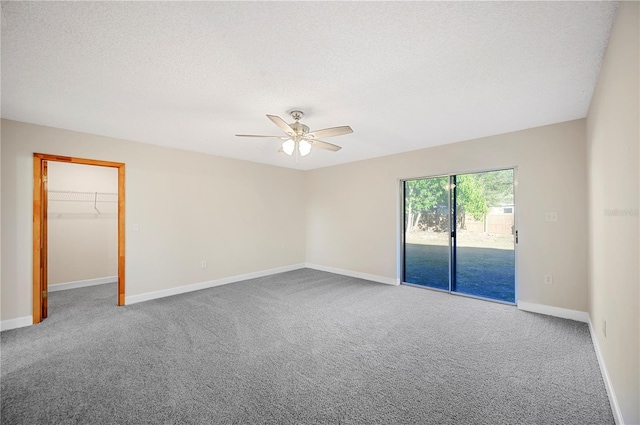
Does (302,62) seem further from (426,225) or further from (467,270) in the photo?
(467,270)

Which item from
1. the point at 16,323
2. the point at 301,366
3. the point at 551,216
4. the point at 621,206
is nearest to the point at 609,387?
the point at 621,206

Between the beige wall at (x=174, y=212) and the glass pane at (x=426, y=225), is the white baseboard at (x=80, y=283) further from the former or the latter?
the glass pane at (x=426, y=225)

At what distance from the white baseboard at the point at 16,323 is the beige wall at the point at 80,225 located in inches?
66.9

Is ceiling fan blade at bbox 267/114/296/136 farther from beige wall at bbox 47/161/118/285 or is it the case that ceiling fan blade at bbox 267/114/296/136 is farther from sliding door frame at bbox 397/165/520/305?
beige wall at bbox 47/161/118/285

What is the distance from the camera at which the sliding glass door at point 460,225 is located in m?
3.91

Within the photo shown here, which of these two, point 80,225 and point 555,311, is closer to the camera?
point 555,311

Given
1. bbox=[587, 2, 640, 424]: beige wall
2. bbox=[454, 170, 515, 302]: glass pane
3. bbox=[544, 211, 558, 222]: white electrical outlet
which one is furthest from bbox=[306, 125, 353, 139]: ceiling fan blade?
bbox=[544, 211, 558, 222]: white electrical outlet

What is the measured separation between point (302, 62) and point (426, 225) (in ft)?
12.0

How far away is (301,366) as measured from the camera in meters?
2.18

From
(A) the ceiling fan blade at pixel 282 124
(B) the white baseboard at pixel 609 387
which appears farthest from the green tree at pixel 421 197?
(A) the ceiling fan blade at pixel 282 124

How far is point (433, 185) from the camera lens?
4.49 metres

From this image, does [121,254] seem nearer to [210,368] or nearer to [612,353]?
[210,368]

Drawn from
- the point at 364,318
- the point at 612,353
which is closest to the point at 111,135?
the point at 364,318

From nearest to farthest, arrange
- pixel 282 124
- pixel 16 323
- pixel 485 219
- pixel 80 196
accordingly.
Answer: pixel 282 124, pixel 16 323, pixel 485 219, pixel 80 196
